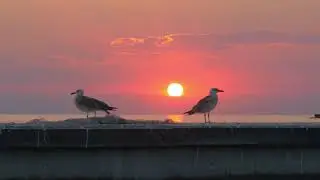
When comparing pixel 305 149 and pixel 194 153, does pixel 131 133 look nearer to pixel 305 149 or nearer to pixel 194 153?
pixel 194 153

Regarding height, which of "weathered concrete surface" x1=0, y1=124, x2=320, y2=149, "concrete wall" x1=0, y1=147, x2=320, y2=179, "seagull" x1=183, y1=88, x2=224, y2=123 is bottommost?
"concrete wall" x1=0, y1=147, x2=320, y2=179

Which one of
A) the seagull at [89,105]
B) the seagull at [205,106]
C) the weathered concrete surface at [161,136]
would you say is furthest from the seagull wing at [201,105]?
the weathered concrete surface at [161,136]

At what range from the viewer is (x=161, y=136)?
721 inches

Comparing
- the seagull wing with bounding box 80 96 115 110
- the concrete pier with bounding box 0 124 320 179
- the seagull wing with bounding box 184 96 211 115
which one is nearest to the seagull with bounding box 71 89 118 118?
the seagull wing with bounding box 80 96 115 110

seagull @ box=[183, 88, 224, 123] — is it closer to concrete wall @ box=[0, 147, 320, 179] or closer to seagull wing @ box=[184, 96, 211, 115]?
seagull wing @ box=[184, 96, 211, 115]

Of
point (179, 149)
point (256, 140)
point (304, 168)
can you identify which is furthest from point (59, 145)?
point (304, 168)

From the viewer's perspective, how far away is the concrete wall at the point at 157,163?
58.1ft

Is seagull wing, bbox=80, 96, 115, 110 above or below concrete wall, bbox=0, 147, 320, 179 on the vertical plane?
above

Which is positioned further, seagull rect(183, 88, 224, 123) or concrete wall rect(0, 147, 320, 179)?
seagull rect(183, 88, 224, 123)

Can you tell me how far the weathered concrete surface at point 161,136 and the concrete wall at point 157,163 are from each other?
8.2 inches

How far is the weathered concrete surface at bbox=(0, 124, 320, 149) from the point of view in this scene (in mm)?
17750

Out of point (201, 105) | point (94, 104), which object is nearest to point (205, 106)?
point (201, 105)

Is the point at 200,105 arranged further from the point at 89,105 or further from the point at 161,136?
the point at 161,136

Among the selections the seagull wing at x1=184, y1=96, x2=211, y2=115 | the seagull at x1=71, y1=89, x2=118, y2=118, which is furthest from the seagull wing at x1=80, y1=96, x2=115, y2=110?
the seagull wing at x1=184, y1=96, x2=211, y2=115
